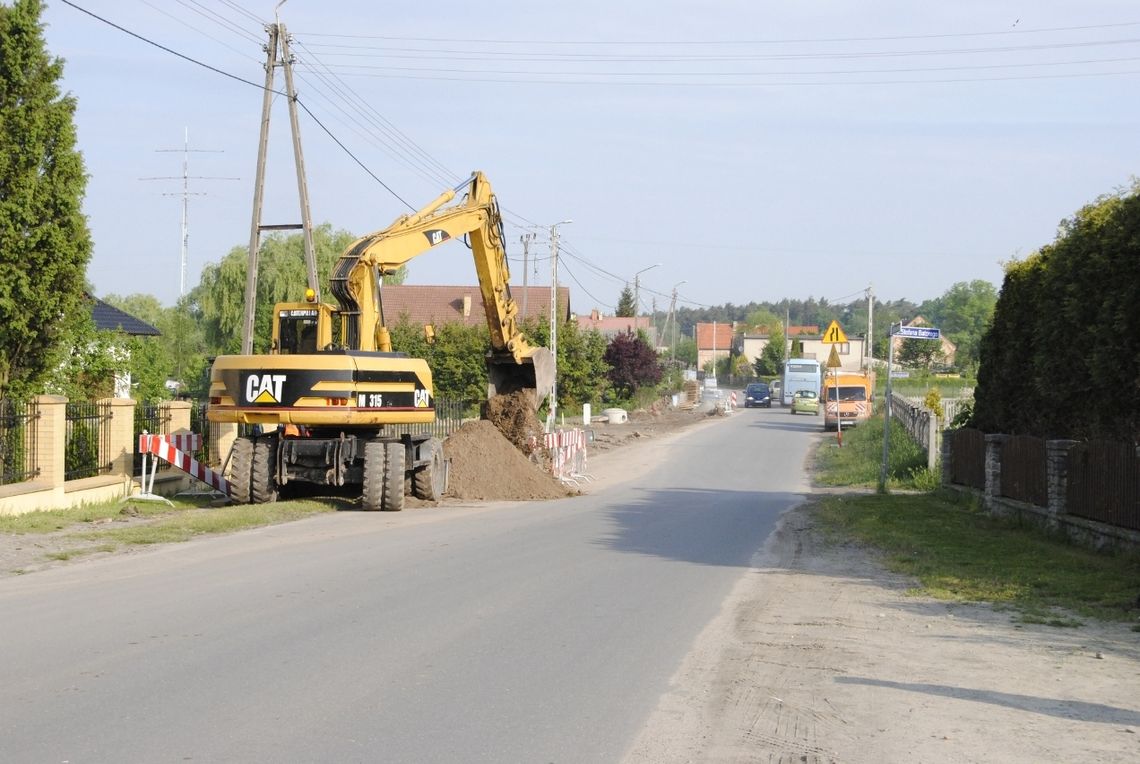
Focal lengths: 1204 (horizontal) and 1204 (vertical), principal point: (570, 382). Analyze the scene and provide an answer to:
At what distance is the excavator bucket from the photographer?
80.5ft

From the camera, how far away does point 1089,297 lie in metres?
16.1

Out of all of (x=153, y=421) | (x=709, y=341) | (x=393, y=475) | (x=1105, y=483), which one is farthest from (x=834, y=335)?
(x=709, y=341)

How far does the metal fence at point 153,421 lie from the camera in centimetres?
2225

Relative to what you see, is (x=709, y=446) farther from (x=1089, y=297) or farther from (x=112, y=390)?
(x=1089, y=297)

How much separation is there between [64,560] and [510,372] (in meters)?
12.8

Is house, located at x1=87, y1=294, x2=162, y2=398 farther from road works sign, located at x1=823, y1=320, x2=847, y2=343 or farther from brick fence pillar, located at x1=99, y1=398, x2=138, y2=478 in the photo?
road works sign, located at x1=823, y1=320, x2=847, y2=343

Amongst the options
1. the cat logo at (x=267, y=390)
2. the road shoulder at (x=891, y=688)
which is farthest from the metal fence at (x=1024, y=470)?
the cat logo at (x=267, y=390)

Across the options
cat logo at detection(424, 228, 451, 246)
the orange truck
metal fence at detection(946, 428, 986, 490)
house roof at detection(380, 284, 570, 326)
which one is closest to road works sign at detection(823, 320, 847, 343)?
metal fence at detection(946, 428, 986, 490)

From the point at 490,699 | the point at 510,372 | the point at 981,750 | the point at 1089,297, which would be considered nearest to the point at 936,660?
the point at 981,750

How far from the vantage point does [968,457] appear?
72.7 ft

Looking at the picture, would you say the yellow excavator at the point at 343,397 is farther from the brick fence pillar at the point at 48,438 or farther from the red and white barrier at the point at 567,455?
the red and white barrier at the point at 567,455

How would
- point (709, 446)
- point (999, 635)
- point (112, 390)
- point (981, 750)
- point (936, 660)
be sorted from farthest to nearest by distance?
point (709, 446) < point (112, 390) < point (999, 635) < point (936, 660) < point (981, 750)

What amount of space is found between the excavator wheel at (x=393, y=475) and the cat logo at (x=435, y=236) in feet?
13.8

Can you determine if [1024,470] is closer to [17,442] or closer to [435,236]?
[435,236]
